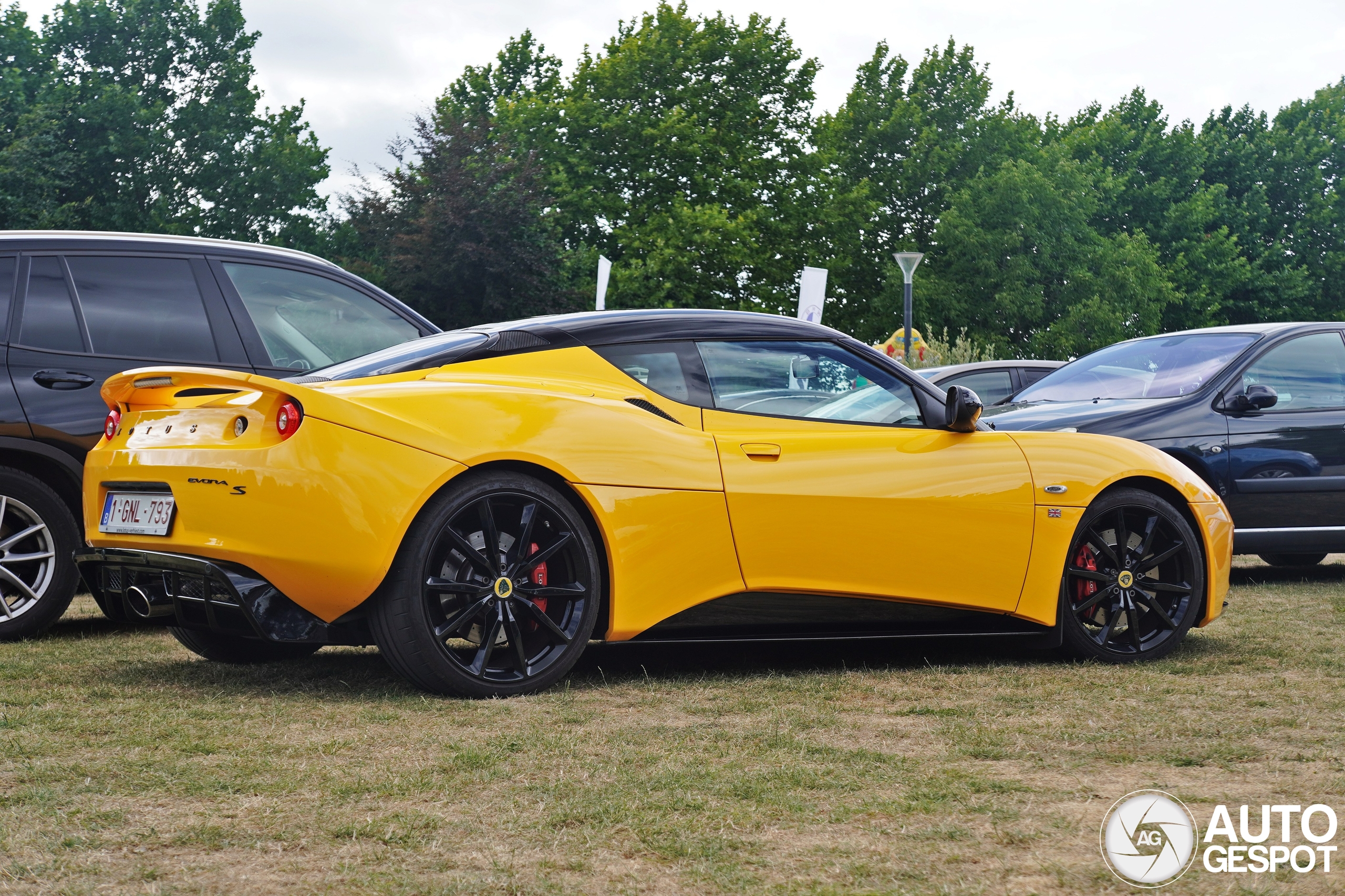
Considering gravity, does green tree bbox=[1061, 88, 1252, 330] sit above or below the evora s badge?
above

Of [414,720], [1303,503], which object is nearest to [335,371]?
[414,720]

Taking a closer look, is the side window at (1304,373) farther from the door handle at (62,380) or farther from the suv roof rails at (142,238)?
the door handle at (62,380)

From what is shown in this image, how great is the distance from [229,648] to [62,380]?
65.3 inches

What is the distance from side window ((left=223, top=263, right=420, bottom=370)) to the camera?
7027 mm

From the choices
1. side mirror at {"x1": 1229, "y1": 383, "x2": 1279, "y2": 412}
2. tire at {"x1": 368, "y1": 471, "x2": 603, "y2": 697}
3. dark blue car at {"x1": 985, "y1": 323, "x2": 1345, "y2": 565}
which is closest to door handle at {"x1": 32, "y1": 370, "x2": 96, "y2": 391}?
tire at {"x1": 368, "y1": 471, "x2": 603, "y2": 697}

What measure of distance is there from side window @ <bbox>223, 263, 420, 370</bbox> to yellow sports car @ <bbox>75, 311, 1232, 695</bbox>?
1286 millimetres

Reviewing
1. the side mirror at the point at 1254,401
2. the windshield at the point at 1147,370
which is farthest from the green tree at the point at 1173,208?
the side mirror at the point at 1254,401

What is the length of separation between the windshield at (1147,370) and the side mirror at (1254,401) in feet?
0.74

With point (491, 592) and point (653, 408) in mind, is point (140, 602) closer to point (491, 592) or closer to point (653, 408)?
point (491, 592)

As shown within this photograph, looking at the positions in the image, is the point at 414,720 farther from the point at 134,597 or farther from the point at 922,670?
the point at 922,670

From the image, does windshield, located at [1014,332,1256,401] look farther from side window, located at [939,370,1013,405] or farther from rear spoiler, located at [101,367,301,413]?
rear spoiler, located at [101,367,301,413]

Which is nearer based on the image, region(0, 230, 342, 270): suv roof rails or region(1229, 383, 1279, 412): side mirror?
region(0, 230, 342, 270): suv roof rails

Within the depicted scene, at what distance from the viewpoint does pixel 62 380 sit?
21.5 ft

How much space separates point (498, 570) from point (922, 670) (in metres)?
1.80
